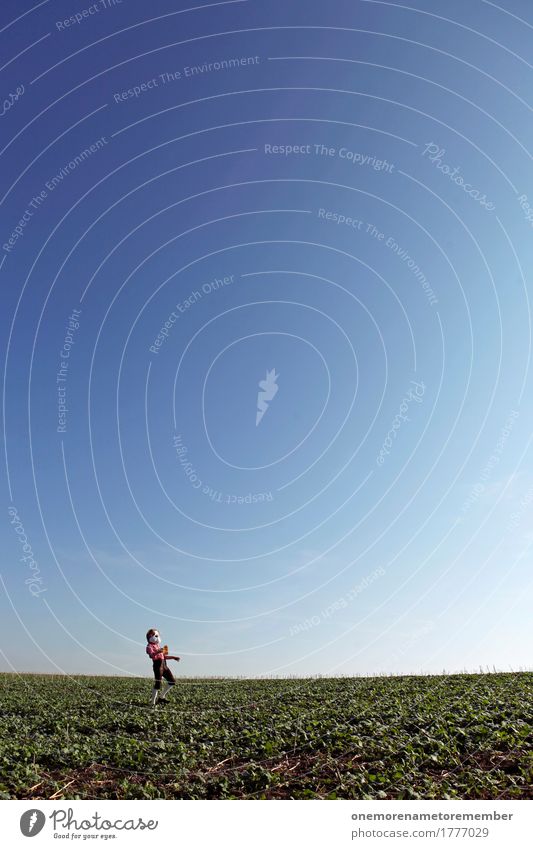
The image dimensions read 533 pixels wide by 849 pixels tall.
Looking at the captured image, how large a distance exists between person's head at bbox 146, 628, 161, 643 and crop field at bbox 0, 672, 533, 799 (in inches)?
116

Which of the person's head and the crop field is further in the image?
the person's head

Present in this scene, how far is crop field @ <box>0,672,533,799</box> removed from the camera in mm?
13375

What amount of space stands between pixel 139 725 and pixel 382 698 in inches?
454

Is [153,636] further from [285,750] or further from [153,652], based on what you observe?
[285,750]

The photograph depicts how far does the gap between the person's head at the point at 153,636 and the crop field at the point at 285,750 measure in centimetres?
295

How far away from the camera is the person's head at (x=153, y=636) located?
81.1 feet
